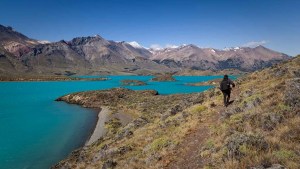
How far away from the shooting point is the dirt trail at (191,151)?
53.9ft

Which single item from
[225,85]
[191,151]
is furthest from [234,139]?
[225,85]

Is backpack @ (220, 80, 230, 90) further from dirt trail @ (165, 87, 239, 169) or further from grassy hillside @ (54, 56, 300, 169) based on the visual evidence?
dirt trail @ (165, 87, 239, 169)

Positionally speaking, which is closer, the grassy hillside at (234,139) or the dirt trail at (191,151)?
the grassy hillside at (234,139)

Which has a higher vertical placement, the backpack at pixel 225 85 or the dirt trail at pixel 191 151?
the backpack at pixel 225 85

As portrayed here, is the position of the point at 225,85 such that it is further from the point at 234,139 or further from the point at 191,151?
the point at 234,139

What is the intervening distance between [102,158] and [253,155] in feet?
57.5

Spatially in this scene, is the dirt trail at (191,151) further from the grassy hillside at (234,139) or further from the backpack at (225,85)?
the backpack at (225,85)

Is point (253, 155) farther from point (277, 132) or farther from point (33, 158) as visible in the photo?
point (33, 158)

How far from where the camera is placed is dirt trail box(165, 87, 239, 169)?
647 inches

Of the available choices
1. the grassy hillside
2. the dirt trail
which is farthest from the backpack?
the dirt trail

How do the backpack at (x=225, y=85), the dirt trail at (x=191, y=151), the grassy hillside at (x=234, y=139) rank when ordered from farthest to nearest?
the backpack at (x=225, y=85) < the dirt trail at (x=191, y=151) < the grassy hillside at (x=234, y=139)

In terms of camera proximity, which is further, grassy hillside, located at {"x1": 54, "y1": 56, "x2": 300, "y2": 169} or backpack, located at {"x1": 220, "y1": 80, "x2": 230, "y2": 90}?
backpack, located at {"x1": 220, "y1": 80, "x2": 230, "y2": 90}

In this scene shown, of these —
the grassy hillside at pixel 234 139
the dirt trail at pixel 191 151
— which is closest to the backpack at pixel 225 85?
the grassy hillside at pixel 234 139

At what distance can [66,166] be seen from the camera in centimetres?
3197
